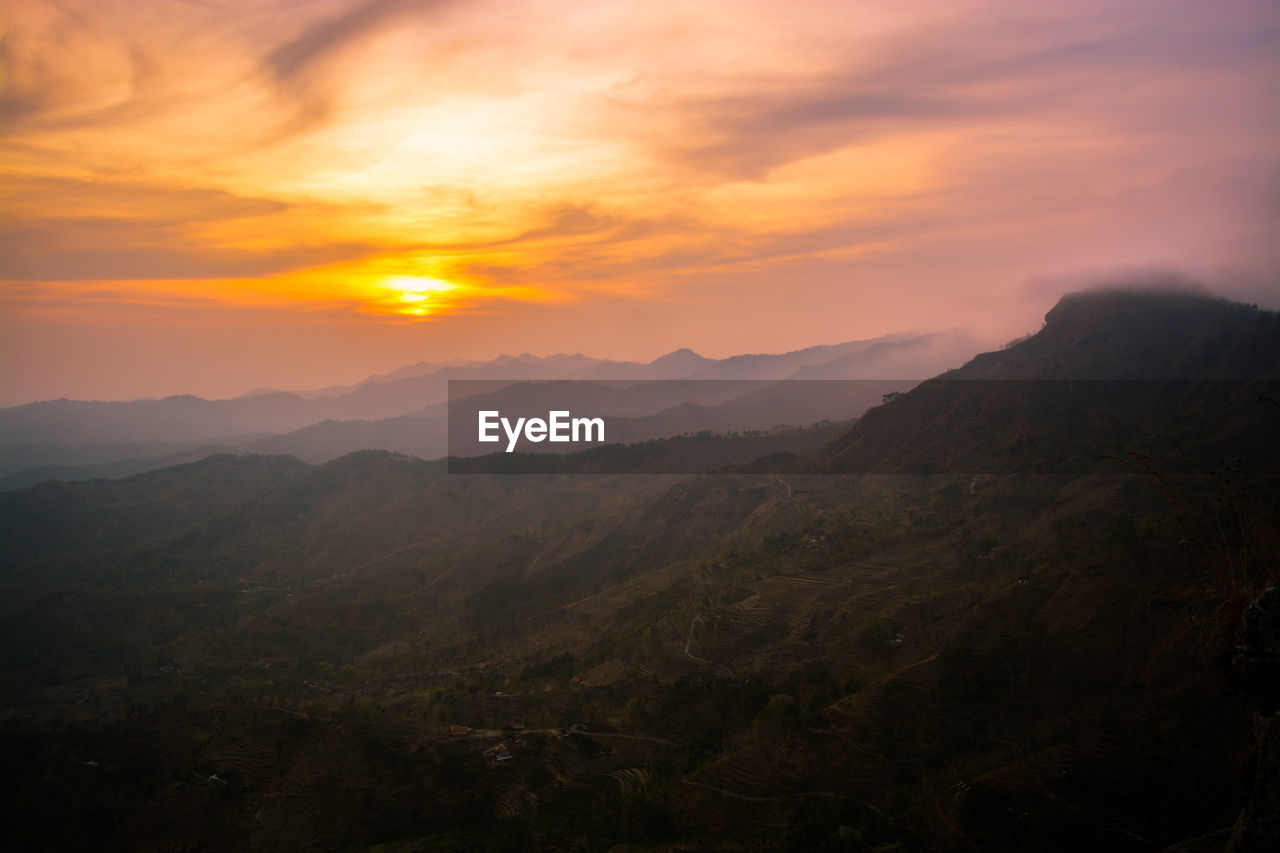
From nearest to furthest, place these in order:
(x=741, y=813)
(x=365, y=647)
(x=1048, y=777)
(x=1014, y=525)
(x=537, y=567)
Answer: (x=1048, y=777) → (x=741, y=813) → (x=1014, y=525) → (x=365, y=647) → (x=537, y=567)

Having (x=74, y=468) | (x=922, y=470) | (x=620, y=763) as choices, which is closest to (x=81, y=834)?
(x=620, y=763)

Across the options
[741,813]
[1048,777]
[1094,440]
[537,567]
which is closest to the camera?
[1048,777]

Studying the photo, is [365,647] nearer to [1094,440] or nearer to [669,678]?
[669,678]
